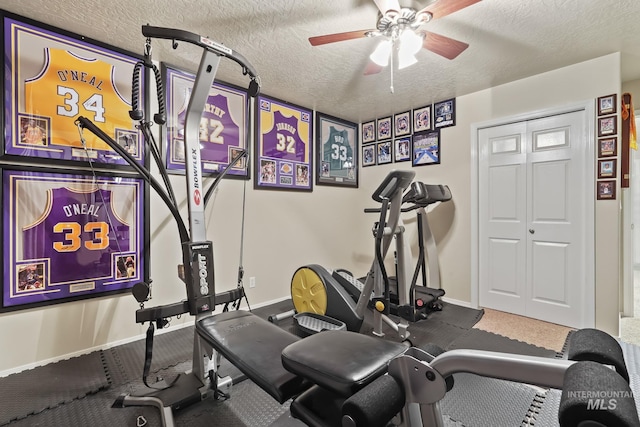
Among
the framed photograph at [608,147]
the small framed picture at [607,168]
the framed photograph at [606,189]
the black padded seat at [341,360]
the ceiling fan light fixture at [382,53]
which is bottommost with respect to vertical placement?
the black padded seat at [341,360]

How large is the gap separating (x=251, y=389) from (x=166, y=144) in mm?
2200

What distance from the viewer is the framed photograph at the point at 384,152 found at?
14.0 ft

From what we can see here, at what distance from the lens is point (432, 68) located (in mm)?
2881

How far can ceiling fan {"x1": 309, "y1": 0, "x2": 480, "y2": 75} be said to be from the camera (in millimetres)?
1766

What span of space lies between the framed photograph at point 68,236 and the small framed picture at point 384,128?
314 centimetres

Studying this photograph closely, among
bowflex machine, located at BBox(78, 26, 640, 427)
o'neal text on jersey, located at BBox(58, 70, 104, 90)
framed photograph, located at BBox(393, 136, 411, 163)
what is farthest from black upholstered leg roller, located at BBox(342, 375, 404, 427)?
framed photograph, located at BBox(393, 136, 411, 163)

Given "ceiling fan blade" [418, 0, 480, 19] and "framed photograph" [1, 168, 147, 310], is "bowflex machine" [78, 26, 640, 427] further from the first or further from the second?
"ceiling fan blade" [418, 0, 480, 19]

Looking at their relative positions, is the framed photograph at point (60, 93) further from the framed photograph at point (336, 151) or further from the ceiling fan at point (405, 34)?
the framed photograph at point (336, 151)

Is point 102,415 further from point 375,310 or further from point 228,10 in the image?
point 228,10

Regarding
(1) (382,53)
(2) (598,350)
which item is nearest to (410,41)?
(1) (382,53)

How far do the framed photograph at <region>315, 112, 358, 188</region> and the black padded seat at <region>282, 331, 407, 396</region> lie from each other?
3.18 m

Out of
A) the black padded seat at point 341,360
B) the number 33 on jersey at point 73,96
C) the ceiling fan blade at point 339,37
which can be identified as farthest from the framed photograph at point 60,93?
the black padded seat at point 341,360

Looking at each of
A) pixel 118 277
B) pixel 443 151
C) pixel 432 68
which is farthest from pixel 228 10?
pixel 443 151

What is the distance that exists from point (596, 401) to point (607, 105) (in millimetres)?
3280
